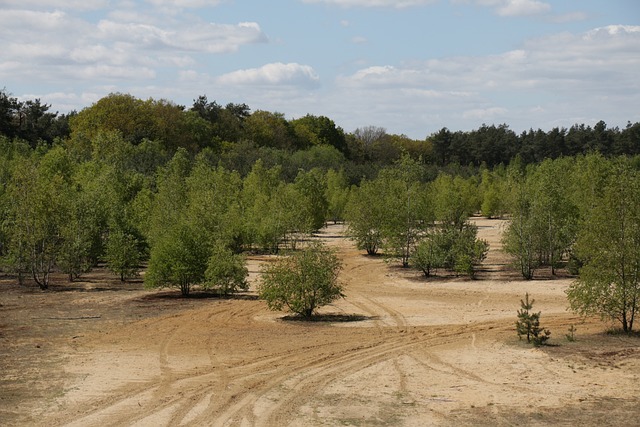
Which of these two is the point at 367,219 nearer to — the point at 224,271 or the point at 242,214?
the point at 242,214

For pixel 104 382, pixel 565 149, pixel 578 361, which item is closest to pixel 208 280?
pixel 104 382

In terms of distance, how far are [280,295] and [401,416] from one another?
1370 centimetres

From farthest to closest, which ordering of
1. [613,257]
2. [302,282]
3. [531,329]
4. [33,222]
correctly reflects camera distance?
[33,222], [302,282], [613,257], [531,329]

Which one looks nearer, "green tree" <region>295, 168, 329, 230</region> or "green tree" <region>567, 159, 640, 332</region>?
"green tree" <region>567, 159, 640, 332</region>

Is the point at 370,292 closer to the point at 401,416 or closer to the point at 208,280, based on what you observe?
the point at 208,280

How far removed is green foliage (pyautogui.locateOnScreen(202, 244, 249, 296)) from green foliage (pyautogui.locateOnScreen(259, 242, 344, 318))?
574 cm

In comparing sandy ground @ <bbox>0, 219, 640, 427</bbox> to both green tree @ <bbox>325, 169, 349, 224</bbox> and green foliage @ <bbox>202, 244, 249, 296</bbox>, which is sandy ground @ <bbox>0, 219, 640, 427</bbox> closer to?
green foliage @ <bbox>202, 244, 249, 296</bbox>

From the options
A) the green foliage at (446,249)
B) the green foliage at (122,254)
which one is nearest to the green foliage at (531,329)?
the green foliage at (446,249)

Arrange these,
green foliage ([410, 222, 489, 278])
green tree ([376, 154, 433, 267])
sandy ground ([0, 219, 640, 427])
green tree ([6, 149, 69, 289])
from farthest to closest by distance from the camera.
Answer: green tree ([376, 154, 433, 267]), green foliage ([410, 222, 489, 278]), green tree ([6, 149, 69, 289]), sandy ground ([0, 219, 640, 427])

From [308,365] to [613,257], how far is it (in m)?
11.2

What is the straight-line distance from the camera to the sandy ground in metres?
18.8

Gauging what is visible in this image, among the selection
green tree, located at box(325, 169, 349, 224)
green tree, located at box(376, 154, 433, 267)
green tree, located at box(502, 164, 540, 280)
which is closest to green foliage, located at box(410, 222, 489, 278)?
green tree, located at box(502, 164, 540, 280)

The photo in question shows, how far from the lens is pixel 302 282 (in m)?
31.7

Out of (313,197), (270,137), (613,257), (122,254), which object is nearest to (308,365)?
(613,257)
